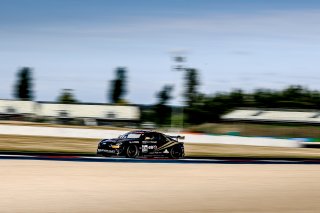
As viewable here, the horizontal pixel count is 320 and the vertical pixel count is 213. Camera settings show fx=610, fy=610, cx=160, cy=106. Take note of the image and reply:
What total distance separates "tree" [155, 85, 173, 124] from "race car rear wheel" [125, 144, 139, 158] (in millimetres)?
83039

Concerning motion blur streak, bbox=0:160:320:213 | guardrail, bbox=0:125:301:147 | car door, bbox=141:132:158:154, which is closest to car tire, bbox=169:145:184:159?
car door, bbox=141:132:158:154

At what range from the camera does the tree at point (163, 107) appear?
361 feet

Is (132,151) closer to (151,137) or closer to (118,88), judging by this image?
(151,137)

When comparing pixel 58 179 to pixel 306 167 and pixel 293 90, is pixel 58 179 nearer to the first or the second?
pixel 306 167

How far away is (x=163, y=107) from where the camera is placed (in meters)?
116

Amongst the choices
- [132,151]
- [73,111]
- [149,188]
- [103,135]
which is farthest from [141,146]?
[73,111]

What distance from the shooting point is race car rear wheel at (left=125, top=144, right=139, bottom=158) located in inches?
902

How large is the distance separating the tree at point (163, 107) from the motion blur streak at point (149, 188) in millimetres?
87348

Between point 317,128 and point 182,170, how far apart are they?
200 ft

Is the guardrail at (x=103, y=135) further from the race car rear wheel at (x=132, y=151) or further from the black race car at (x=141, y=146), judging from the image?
the race car rear wheel at (x=132, y=151)

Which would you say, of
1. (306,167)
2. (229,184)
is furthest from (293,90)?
(229,184)

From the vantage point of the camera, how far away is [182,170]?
1936 centimetres

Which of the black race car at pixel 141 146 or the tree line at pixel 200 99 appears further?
the tree line at pixel 200 99


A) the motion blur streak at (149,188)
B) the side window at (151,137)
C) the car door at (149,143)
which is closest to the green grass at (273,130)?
the side window at (151,137)
